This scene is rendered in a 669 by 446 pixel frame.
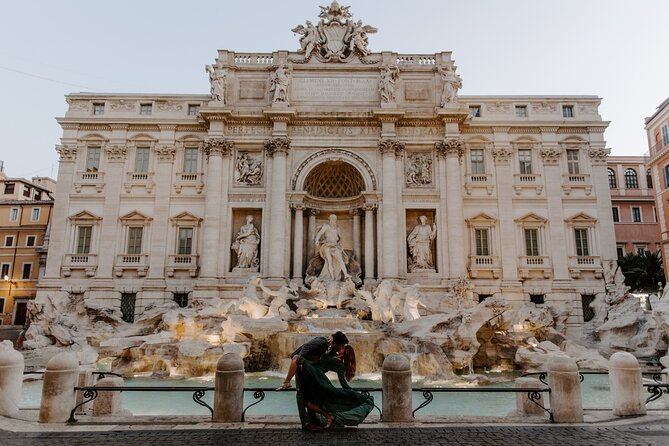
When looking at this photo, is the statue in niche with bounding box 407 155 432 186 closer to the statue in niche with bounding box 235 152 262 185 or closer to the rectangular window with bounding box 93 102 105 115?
the statue in niche with bounding box 235 152 262 185

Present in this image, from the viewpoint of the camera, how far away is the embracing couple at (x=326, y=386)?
646 cm

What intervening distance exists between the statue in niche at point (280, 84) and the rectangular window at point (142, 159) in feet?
26.9

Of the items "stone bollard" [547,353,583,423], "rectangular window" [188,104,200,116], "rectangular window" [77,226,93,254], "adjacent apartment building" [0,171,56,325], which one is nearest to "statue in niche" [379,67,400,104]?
"rectangular window" [188,104,200,116]

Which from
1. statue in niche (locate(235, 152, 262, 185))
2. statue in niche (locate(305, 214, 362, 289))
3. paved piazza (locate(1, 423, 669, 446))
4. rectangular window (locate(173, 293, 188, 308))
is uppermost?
statue in niche (locate(235, 152, 262, 185))

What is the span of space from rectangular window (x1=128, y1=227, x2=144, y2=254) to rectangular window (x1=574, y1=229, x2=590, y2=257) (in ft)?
80.3

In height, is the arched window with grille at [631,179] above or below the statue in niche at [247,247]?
above

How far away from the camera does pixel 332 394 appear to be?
652 centimetres

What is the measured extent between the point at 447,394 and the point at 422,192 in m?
14.3

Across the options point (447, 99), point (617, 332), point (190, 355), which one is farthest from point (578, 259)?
point (190, 355)

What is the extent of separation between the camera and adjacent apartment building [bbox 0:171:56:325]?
3559cm

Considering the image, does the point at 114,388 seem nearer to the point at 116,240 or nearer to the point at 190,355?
the point at 190,355

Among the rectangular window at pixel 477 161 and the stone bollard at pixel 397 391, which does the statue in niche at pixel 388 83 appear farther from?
the stone bollard at pixel 397 391

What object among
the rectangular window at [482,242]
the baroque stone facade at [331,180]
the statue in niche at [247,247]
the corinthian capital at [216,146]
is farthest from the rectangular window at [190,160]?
the rectangular window at [482,242]

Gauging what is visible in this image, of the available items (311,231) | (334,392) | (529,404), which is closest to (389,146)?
(311,231)
